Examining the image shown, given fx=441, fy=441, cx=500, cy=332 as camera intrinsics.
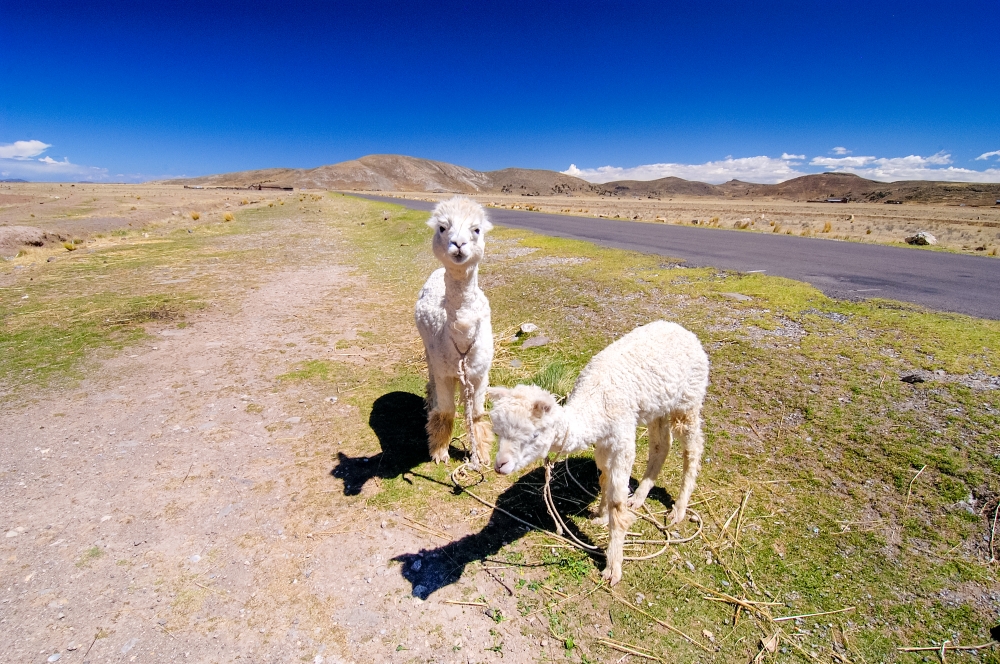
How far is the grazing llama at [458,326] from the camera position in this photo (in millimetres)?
4445

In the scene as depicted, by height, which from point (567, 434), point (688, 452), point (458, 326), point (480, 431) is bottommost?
point (480, 431)

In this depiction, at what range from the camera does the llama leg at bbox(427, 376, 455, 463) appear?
18.0 ft

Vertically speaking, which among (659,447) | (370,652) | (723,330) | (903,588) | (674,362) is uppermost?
(674,362)

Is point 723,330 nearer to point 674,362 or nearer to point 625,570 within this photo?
point 674,362

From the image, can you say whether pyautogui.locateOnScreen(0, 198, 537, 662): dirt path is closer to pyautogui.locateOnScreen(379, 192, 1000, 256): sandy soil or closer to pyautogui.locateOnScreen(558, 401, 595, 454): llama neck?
pyautogui.locateOnScreen(558, 401, 595, 454): llama neck

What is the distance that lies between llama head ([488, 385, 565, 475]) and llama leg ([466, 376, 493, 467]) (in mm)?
2035

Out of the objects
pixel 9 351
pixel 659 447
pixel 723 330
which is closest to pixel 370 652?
pixel 659 447

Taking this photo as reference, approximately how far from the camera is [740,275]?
11023mm

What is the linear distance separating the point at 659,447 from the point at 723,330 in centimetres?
369

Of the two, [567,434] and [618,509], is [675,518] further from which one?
[567,434]

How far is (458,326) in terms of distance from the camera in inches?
187

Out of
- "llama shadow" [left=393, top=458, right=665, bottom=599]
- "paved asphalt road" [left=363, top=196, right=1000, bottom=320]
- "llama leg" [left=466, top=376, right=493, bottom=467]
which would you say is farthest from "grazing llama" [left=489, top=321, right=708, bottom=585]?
"paved asphalt road" [left=363, top=196, right=1000, bottom=320]

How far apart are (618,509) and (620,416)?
0.89 meters

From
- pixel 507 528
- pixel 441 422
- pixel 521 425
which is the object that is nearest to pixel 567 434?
pixel 521 425
